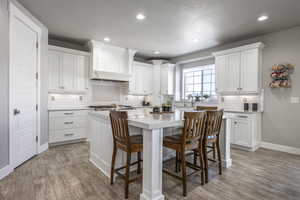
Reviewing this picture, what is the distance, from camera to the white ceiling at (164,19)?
104 inches

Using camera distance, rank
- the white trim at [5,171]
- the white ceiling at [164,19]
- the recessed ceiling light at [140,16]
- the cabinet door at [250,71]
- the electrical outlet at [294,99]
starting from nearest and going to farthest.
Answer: the white trim at [5,171] → the white ceiling at [164,19] → the recessed ceiling light at [140,16] → the electrical outlet at [294,99] → the cabinet door at [250,71]

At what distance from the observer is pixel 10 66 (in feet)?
8.03

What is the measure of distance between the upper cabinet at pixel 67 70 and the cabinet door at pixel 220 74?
3.69m

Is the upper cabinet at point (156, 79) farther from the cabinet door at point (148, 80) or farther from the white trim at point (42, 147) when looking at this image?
the white trim at point (42, 147)

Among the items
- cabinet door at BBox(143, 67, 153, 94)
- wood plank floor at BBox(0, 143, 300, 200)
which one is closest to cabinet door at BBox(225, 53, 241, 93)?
wood plank floor at BBox(0, 143, 300, 200)

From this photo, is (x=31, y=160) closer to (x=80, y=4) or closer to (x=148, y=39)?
(x=80, y=4)

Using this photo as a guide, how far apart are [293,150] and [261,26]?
9.11 feet

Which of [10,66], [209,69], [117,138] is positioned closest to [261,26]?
[209,69]

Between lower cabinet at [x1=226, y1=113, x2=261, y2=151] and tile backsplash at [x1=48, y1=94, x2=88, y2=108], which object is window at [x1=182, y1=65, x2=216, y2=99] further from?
tile backsplash at [x1=48, y1=94, x2=88, y2=108]

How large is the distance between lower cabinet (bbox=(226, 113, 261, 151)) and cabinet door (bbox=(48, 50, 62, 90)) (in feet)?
14.0

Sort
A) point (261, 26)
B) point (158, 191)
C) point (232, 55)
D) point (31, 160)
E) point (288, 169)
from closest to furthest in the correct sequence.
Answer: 1. point (158, 191)
2. point (288, 169)
3. point (31, 160)
4. point (261, 26)
5. point (232, 55)

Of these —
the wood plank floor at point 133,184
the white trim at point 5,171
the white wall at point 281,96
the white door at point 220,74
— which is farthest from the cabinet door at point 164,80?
the white trim at point 5,171

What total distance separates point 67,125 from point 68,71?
141 cm

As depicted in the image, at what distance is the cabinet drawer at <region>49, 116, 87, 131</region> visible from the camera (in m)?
3.74
